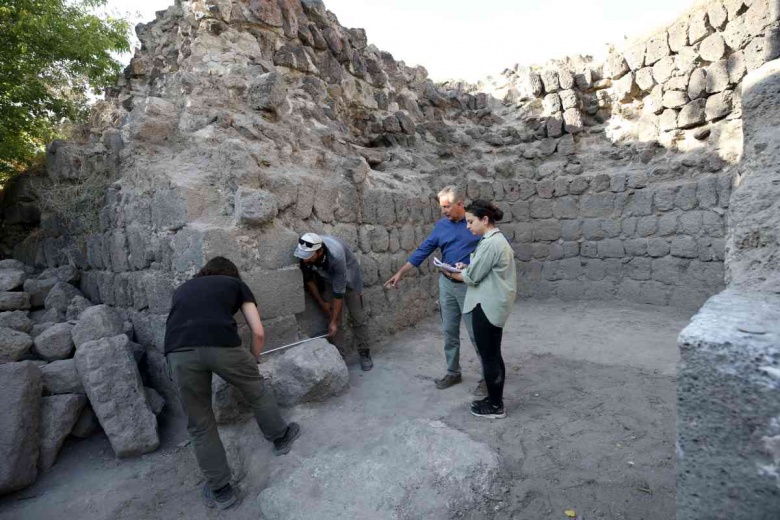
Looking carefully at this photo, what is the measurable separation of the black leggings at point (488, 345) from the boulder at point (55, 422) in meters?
3.07

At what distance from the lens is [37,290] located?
4613mm

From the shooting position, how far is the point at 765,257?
1.58 metres

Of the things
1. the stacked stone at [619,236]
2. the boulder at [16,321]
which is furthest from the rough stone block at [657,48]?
the boulder at [16,321]

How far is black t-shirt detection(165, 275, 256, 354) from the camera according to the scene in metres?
2.71

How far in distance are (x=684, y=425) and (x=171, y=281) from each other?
11.6ft

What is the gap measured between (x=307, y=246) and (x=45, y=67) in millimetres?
8170

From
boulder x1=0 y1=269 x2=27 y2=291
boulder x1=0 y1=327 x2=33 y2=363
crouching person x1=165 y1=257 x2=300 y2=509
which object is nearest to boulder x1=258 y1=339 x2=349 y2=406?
crouching person x1=165 y1=257 x2=300 y2=509

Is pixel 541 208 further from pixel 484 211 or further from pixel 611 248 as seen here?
pixel 484 211

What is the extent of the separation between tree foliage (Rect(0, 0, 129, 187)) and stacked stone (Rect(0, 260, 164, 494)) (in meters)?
4.89

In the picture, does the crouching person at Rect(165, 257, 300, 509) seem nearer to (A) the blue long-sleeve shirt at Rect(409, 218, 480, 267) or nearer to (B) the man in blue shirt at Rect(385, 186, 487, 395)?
(B) the man in blue shirt at Rect(385, 186, 487, 395)

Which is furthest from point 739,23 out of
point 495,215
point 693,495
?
point 693,495

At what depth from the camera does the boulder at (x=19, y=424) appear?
114 inches

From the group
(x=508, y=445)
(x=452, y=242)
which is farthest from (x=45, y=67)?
(x=508, y=445)

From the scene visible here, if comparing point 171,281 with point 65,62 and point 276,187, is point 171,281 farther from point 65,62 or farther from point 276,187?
point 65,62
